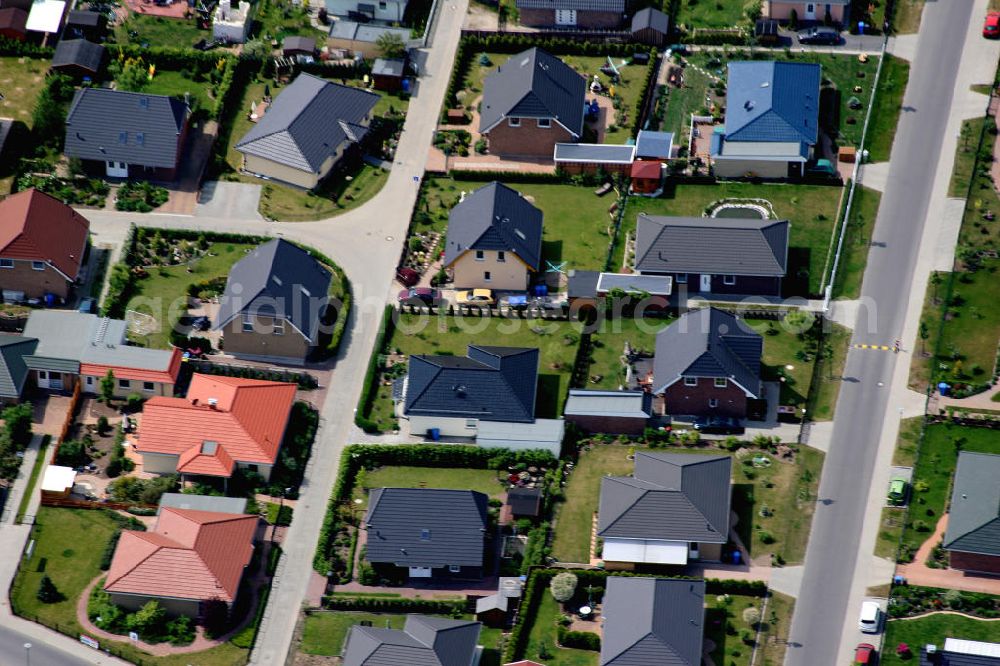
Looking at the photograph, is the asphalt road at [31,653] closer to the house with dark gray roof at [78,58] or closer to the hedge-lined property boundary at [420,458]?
the hedge-lined property boundary at [420,458]

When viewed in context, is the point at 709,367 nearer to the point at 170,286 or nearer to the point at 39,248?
the point at 170,286

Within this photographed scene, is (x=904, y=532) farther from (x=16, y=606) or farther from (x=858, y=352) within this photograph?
(x=16, y=606)

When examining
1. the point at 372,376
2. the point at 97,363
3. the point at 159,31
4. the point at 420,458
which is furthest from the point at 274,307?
the point at 159,31

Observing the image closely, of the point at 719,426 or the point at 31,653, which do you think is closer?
the point at 31,653

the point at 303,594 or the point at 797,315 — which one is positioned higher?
the point at 797,315

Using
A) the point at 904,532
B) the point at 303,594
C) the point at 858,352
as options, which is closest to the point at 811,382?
the point at 858,352

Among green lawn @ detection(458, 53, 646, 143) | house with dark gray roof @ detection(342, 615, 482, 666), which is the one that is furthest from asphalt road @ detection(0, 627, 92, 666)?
green lawn @ detection(458, 53, 646, 143)
